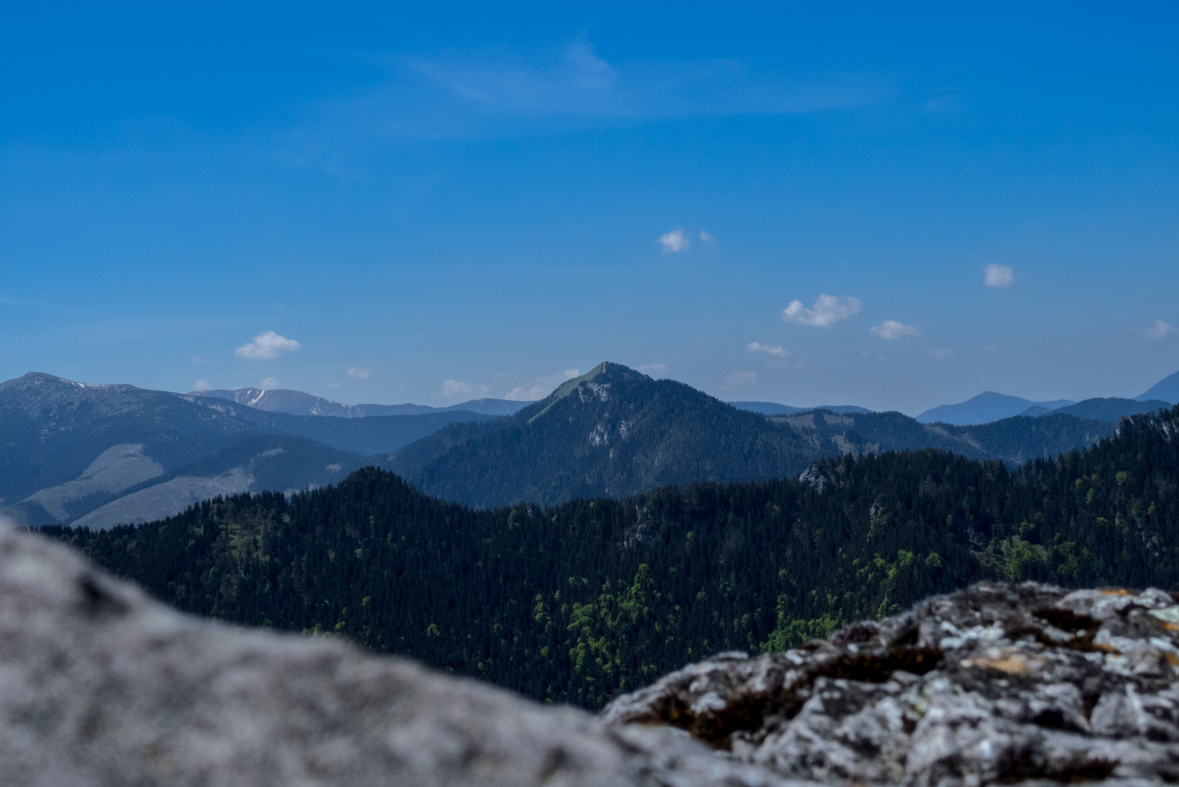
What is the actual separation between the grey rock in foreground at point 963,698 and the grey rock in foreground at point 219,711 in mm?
5087

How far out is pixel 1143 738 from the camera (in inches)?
408

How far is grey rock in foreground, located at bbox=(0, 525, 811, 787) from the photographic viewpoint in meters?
5.63

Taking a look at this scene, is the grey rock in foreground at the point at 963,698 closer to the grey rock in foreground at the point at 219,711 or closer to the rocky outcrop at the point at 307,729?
the rocky outcrop at the point at 307,729

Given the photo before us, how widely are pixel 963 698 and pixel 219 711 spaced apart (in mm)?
10706

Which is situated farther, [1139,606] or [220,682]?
[1139,606]

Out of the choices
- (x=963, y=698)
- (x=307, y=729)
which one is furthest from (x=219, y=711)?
(x=963, y=698)

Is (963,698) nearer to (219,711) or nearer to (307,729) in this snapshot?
(307,729)

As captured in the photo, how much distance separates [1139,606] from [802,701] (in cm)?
815

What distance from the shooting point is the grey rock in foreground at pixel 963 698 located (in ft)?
31.7

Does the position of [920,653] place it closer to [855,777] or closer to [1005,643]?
[1005,643]

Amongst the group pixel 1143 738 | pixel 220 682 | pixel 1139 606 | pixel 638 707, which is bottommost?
pixel 638 707

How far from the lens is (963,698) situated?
11.2 meters

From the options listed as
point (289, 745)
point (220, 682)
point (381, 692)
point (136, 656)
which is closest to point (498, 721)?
point (381, 692)

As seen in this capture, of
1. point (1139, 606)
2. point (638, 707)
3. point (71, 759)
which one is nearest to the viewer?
point (71, 759)
